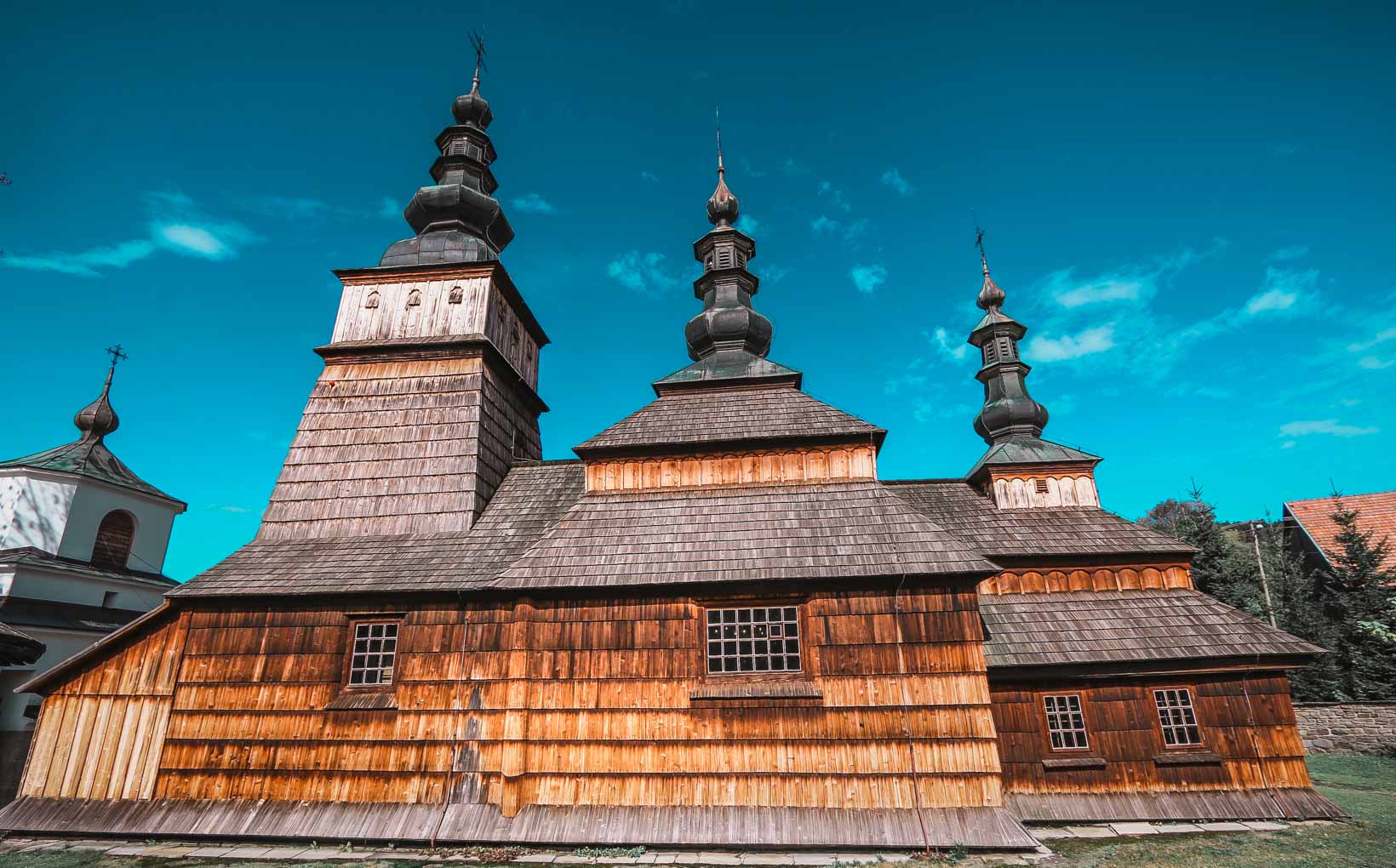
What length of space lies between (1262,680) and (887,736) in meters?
7.78

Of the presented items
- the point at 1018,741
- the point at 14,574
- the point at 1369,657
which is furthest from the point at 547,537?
the point at 1369,657

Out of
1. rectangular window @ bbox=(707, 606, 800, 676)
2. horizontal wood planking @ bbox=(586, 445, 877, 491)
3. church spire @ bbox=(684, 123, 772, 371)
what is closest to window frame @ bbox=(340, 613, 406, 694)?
horizontal wood planking @ bbox=(586, 445, 877, 491)

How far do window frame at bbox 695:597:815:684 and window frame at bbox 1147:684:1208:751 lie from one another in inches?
268

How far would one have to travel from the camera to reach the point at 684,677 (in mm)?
9852

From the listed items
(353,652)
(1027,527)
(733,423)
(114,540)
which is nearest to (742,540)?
(733,423)

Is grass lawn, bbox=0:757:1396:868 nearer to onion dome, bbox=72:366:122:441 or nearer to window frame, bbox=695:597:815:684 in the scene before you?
window frame, bbox=695:597:815:684

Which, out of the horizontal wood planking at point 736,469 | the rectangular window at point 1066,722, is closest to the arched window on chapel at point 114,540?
the horizontal wood planking at point 736,469

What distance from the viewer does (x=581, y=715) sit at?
32.2ft

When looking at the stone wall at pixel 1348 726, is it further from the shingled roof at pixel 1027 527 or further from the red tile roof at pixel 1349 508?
the red tile roof at pixel 1349 508

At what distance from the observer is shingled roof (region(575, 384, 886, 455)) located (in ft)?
38.7

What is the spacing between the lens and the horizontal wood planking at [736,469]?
11695 mm

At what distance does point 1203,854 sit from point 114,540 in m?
28.3

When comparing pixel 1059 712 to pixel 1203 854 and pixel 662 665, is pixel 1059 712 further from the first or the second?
pixel 662 665

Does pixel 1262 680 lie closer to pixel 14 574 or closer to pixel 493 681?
pixel 493 681
